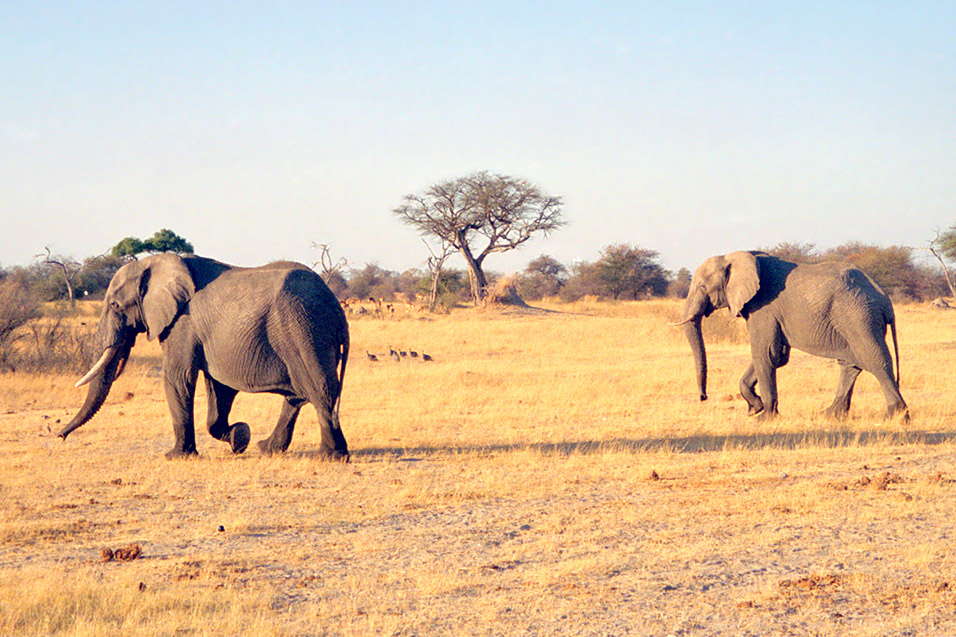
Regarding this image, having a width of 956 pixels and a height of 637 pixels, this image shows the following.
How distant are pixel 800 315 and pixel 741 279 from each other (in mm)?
856

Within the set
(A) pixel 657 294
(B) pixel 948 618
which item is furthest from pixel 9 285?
(A) pixel 657 294

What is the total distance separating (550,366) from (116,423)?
31.8ft

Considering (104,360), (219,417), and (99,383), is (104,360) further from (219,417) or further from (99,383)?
(219,417)

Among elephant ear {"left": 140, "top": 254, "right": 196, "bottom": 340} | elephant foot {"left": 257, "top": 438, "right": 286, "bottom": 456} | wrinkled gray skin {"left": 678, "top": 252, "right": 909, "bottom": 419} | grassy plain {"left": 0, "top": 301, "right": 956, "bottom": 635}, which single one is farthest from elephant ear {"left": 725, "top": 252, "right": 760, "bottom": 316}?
elephant ear {"left": 140, "top": 254, "right": 196, "bottom": 340}

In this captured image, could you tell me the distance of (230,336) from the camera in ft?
30.0

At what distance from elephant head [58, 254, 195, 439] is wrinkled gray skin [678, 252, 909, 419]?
649 centimetres

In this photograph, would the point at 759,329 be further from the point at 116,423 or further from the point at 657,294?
the point at 657,294

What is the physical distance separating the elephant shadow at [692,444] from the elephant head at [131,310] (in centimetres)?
206

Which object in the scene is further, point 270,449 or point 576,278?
point 576,278

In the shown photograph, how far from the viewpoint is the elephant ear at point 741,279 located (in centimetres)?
1179

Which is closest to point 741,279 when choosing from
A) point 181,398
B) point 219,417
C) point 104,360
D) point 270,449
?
point 270,449

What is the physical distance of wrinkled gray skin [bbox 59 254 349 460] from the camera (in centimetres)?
900

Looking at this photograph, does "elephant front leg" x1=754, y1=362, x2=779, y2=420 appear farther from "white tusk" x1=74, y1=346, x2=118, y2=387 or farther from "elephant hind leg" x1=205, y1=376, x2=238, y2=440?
"white tusk" x1=74, y1=346, x2=118, y2=387

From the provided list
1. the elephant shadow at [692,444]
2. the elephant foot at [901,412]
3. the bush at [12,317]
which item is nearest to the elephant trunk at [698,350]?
the elephant shadow at [692,444]
